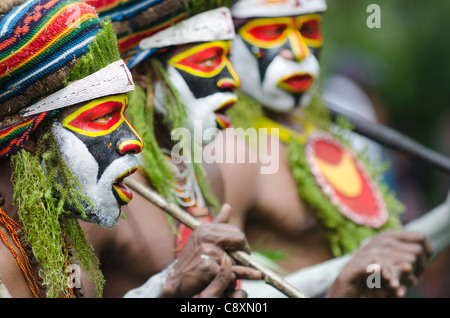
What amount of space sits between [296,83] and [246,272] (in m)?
1.34

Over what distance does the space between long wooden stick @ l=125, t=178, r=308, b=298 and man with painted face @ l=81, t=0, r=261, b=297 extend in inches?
4.5

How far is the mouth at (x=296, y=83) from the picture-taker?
362 centimetres

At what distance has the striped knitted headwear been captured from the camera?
2117 mm

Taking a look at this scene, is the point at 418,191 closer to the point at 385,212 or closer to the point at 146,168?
the point at 385,212

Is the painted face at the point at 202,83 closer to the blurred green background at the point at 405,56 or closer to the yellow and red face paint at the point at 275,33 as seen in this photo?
the yellow and red face paint at the point at 275,33

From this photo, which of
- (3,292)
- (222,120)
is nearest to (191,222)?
(222,120)

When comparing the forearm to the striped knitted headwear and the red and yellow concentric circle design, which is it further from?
the red and yellow concentric circle design

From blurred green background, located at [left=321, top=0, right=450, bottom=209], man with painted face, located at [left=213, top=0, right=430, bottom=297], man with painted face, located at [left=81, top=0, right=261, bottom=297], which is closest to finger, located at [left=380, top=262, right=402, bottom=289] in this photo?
man with painted face, located at [left=213, top=0, right=430, bottom=297]

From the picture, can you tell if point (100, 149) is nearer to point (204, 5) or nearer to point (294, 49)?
point (204, 5)

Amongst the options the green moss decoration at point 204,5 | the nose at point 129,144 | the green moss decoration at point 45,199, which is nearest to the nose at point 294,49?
the green moss decoration at point 204,5

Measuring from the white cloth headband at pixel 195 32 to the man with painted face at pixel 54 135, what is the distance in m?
0.66

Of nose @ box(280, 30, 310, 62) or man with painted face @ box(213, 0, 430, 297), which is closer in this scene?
man with painted face @ box(213, 0, 430, 297)

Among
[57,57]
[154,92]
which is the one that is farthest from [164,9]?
[57,57]

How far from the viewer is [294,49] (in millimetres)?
3580
